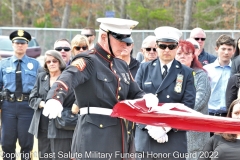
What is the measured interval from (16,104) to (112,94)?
3657 mm

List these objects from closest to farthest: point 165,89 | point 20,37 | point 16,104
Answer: point 165,89, point 16,104, point 20,37

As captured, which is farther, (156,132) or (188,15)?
(188,15)

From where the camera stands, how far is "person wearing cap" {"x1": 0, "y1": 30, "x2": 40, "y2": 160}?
8758mm

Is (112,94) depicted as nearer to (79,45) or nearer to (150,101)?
(150,101)

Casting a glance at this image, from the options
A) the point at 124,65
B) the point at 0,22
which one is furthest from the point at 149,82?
the point at 0,22

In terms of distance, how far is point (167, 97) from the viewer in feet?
21.1

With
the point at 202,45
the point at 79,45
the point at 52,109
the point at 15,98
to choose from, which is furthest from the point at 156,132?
the point at 202,45

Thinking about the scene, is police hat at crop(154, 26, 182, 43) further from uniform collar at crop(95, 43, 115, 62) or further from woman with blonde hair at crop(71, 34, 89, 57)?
woman with blonde hair at crop(71, 34, 89, 57)

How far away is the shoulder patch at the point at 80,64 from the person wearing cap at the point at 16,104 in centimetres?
375

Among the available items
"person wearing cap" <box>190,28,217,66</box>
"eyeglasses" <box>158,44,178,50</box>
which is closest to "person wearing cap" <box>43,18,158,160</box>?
"eyeglasses" <box>158,44,178,50</box>

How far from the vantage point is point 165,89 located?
6457 millimetres

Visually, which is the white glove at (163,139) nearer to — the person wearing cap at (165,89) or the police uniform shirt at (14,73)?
the person wearing cap at (165,89)

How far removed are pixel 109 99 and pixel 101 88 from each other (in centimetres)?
13

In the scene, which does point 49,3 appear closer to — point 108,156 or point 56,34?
point 56,34
